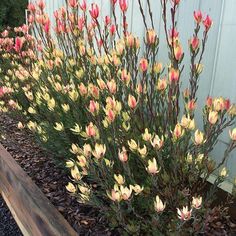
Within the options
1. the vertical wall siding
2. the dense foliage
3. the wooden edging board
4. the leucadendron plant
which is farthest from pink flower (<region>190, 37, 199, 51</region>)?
the dense foliage

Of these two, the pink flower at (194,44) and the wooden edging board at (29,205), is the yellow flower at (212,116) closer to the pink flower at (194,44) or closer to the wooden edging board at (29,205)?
the pink flower at (194,44)

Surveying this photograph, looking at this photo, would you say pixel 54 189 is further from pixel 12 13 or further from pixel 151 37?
pixel 12 13

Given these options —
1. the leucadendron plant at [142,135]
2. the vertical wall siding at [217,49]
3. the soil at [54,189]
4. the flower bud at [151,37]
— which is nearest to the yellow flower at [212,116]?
the leucadendron plant at [142,135]

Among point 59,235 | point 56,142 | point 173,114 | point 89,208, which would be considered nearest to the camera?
point 173,114

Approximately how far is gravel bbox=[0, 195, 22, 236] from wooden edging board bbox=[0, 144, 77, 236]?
27 cm

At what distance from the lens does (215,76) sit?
6.95 feet

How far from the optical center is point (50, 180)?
8.68ft

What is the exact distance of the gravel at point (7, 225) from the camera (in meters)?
2.86

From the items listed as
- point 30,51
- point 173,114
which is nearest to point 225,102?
point 173,114

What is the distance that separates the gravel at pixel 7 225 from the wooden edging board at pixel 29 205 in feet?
0.89

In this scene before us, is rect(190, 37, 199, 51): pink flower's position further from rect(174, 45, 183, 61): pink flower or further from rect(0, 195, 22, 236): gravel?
rect(0, 195, 22, 236): gravel

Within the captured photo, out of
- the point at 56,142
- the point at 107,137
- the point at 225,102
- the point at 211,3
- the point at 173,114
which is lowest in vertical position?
the point at 56,142

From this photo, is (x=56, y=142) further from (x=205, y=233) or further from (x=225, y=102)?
(x=225, y=102)

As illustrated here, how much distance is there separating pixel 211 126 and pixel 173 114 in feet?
1.14
